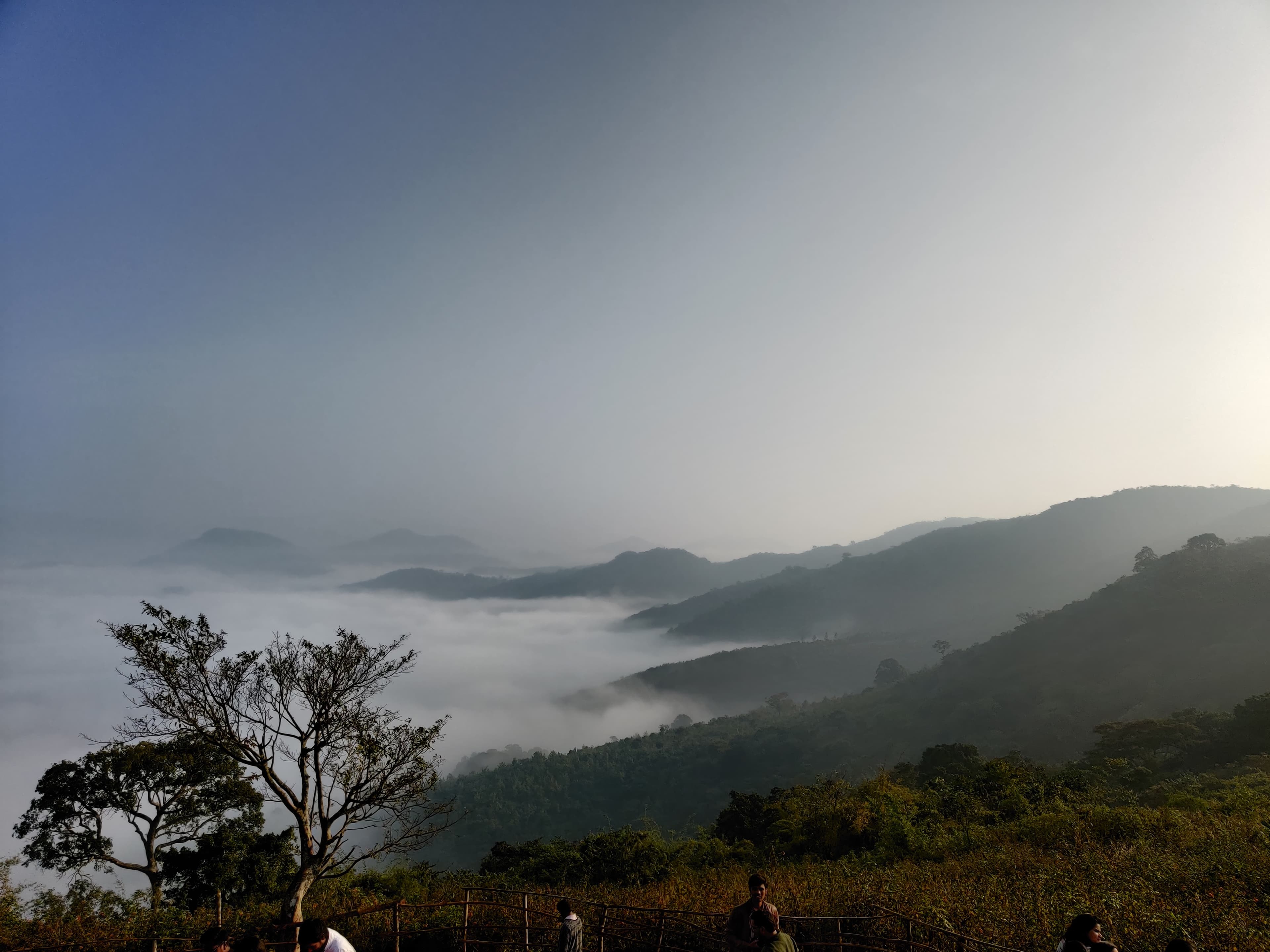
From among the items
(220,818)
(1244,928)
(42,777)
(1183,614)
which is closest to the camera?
(1244,928)

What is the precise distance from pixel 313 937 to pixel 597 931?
8285 millimetres

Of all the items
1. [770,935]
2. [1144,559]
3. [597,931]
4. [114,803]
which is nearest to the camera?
[770,935]

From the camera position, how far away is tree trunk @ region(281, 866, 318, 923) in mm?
13922

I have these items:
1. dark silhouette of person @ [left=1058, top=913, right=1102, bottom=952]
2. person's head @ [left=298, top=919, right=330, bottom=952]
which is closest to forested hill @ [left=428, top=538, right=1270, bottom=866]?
person's head @ [left=298, top=919, right=330, bottom=952]

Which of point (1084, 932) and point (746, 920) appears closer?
point (1084, 932)

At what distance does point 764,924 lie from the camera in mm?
5902

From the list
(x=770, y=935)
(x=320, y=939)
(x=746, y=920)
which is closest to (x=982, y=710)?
(x=746, y=920)

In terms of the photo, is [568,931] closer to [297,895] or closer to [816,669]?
[297,895]

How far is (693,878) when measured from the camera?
61.5 feet

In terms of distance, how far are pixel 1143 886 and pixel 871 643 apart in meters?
195

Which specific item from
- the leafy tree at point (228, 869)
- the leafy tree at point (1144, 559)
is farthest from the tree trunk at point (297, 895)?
the leafy tree at point (1144, 559)

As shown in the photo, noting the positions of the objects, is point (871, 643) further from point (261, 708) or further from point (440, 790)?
point (261, 708)

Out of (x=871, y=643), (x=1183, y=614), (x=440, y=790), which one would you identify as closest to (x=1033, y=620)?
(x=1183, y=614)

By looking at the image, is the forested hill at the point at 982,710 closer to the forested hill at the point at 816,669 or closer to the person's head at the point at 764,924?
the forested hill at the point at 816,669
